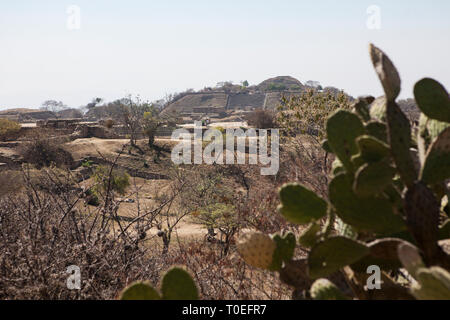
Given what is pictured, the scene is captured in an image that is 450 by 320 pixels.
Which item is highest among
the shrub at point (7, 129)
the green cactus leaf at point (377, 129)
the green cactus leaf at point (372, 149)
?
the green cactus leaf at point (377, 129)

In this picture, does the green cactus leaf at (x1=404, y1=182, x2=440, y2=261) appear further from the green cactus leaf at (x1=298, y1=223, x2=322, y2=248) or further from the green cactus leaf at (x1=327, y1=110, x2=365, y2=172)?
the green cactus leaf at (x1=298, y1=223, x2=322, y2=248)

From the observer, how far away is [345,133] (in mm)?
1345

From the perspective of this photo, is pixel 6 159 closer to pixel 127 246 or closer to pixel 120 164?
pixel 120 164

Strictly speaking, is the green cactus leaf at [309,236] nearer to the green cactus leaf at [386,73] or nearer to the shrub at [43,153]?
the green cactus leaf at [386,73]

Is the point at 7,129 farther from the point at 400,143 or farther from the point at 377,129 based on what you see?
the point at 400,143

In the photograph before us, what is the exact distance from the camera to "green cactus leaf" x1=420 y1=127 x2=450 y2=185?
1.23m

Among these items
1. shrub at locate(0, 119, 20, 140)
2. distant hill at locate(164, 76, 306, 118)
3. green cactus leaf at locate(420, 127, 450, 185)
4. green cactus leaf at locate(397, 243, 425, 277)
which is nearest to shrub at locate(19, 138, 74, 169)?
shrub at locate(0, 119, 20, 140)

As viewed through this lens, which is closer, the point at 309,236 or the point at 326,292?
the point at 326,292

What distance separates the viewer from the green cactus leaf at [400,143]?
1.20 meters

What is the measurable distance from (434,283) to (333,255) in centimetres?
39

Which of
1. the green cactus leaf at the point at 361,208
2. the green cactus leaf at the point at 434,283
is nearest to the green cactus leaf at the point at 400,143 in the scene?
the green cactus leaf at the point at 361,208

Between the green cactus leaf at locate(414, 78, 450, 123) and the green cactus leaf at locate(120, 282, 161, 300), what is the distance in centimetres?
108

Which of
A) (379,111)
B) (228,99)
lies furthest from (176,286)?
(228,99)
